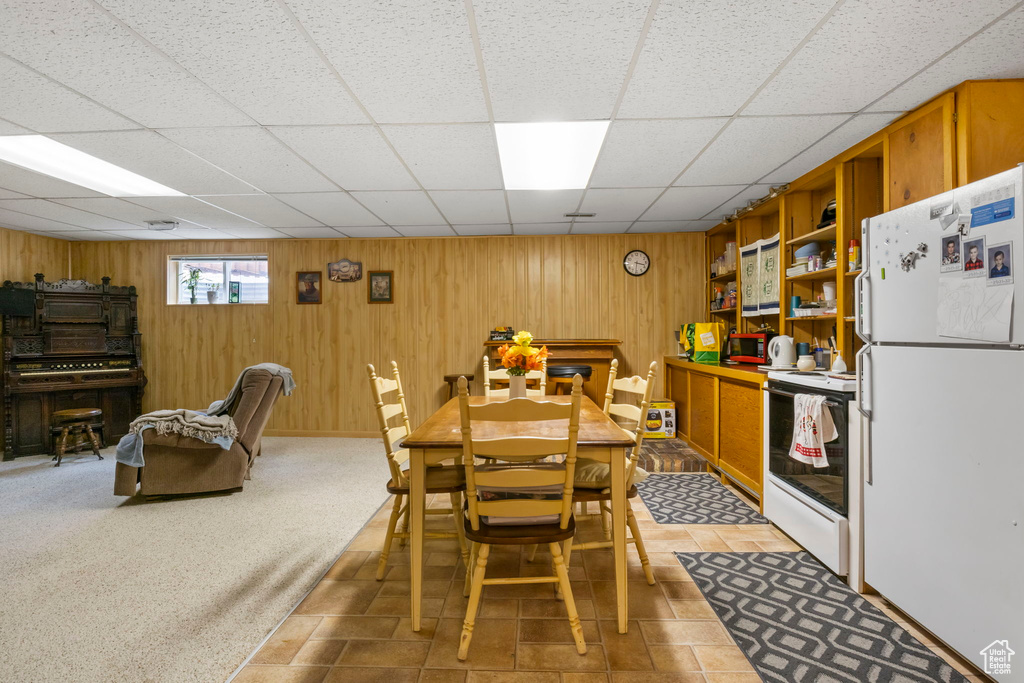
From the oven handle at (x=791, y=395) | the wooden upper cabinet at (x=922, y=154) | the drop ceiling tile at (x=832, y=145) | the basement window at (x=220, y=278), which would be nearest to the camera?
the wooden upper cabinet at (x=922, y=154)

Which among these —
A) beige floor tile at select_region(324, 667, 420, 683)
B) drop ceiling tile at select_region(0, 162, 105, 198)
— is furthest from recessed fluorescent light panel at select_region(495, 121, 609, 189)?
drop ceiling tile at select_region(0, 162, 105, 198)

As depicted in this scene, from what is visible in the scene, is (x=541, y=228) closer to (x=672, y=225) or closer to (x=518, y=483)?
(x=672, y=225)

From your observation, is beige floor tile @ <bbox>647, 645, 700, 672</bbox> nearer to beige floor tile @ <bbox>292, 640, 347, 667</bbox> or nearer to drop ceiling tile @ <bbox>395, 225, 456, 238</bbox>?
beige floor tile @ <bbox>292, 640, 347, 667</bbox>

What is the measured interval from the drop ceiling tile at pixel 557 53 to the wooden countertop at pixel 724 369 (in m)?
2.03

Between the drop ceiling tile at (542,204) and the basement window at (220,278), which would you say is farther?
the basement window at (220,278)

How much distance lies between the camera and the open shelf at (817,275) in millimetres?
3294

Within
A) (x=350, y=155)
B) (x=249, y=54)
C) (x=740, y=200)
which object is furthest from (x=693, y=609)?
(x=740, y=200)

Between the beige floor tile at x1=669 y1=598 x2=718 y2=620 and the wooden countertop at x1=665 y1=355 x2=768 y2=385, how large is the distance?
157cm

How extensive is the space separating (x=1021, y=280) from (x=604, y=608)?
193cm

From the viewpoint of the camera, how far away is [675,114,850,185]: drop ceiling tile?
8.64 feet

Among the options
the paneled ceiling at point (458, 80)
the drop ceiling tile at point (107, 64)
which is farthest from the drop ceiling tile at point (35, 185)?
the drop ceiling tile at point (107, 64)

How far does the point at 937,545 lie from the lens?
Answer: 5.92ft

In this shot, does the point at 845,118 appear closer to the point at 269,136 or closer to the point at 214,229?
the point at 269,136

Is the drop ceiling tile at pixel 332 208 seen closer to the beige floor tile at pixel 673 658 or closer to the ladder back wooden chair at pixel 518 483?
the ladder back wooden chair at pixel 518 483
